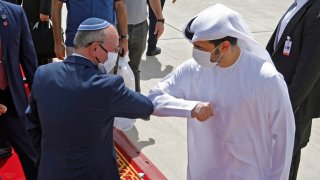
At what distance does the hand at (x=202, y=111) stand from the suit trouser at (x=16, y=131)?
1.51 meters

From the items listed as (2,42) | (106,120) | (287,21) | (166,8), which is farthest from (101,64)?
(166,8)

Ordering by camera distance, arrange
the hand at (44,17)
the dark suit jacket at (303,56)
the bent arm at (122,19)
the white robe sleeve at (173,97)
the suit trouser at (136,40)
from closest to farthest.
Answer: the white robe sleeve at (173,97) → the dark suit jacket at (303,56) → the bent arm at (122,19) → the hand at (44,17) → the suit trouser at (136,40)

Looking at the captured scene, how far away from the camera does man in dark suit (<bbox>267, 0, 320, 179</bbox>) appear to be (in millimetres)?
3158

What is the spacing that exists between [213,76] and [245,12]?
293 inches

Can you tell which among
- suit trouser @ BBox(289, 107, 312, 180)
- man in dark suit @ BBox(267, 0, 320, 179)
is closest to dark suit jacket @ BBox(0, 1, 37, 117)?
man in dark suit @ BBox(267, 0, 320, 179)

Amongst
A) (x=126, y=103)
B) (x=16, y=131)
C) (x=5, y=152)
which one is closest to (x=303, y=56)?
(x=126, y=103)

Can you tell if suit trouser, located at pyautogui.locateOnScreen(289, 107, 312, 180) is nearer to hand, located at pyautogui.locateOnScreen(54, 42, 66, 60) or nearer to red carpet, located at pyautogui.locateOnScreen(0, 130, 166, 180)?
red carpet, located at pyautogui.locateOnScreen(0, 130, 166, 180)

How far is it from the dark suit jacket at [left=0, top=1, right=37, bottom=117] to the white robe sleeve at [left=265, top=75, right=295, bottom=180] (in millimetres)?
1823

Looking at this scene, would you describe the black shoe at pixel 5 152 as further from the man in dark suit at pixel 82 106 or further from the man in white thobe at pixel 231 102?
the man in white thobe at pixel 231 102

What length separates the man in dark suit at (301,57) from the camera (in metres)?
3.16

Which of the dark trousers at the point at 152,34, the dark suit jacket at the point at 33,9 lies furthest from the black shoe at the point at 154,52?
the dark suit jacket at the point at 33,9

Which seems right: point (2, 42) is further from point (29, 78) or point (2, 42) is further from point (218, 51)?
point (218, 51)

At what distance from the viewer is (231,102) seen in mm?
2549

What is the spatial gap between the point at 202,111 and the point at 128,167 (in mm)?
1938
